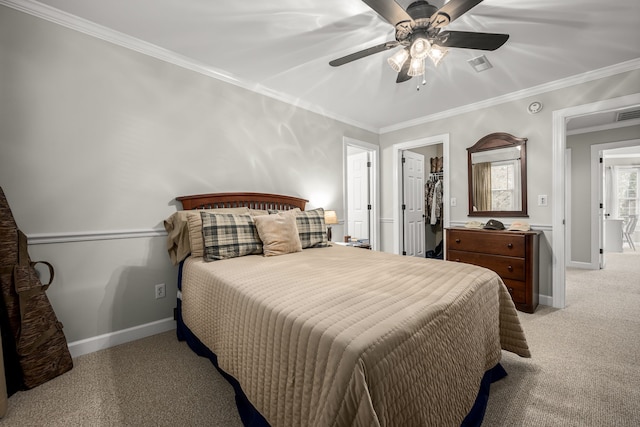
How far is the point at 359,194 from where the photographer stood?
4.98 meters

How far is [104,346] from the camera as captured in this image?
7.08 feet

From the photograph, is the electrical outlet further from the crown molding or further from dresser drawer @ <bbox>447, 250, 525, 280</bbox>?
dresser drawer @ <bbox>447, 250, 525, 280</bbox>

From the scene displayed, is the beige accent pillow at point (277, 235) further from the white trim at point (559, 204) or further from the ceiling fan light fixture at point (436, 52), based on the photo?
the white trim at point (559, 204)

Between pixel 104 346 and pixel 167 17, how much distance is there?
2.55m

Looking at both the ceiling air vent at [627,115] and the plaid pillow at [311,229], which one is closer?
the plaid pillow at [311,229]

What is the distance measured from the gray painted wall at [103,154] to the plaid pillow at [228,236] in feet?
1.92

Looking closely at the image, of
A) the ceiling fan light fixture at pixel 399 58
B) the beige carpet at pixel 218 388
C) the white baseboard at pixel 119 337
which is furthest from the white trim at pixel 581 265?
the white baseboard at pixel 119 337

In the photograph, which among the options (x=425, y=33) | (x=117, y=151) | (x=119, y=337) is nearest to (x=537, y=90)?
(x=425, y=33)

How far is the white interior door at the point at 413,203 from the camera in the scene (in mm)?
4750

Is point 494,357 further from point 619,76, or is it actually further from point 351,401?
point 619,76

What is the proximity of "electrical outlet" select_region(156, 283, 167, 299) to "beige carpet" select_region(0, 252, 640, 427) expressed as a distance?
0.34 m

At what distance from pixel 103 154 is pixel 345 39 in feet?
6.99

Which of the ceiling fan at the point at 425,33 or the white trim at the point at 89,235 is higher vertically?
the ceiling fan at the point at 425,33

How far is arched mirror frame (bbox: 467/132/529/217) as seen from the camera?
3275mm
